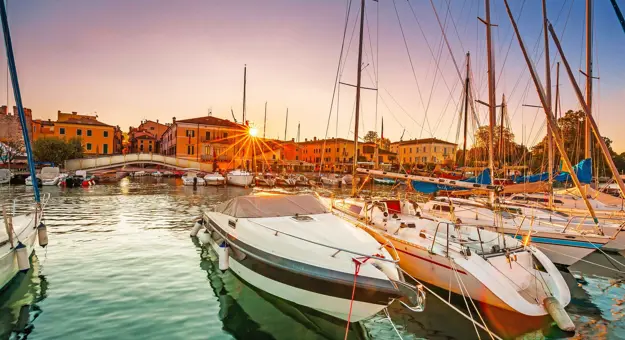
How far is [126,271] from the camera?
9.68 m

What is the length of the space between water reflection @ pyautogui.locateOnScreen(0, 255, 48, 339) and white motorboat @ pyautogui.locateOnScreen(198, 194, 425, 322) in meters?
3.97

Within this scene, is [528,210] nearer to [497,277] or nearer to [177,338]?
[497,277]

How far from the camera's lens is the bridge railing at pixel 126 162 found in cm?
4947

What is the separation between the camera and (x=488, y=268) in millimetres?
7414

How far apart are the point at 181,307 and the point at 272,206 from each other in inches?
136

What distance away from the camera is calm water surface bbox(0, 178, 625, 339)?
652cm

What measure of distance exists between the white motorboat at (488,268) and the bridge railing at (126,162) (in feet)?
175

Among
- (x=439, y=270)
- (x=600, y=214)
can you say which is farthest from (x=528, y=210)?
(x=439, y=270)

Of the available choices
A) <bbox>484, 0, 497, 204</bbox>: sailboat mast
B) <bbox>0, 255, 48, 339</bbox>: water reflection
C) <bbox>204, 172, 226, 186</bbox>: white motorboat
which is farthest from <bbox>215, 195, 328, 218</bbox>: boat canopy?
<bbox>204, 172, 226, 186</bbox>: white motorboat

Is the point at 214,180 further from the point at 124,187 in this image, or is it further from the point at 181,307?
the point at 181,307

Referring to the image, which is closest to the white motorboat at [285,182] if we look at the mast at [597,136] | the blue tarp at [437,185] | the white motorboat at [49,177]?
the white motorboat at [49,177]

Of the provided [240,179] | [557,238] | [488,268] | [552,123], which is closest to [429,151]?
[240,179]

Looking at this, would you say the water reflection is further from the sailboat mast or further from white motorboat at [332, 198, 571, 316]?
the sailboat mast

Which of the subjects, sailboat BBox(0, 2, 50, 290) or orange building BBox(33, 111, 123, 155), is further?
orange building BBox(33, 111, 123, 155)
